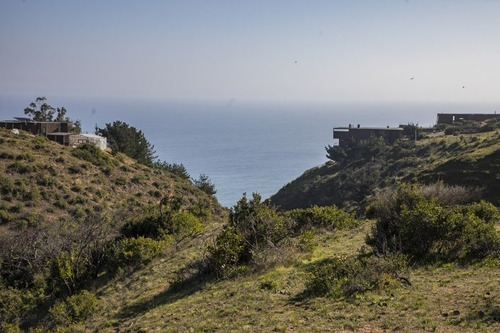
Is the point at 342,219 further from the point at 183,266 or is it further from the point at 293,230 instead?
the point at 183,266

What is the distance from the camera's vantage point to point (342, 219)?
20141 mm

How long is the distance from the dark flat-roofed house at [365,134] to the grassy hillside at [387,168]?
329 inches

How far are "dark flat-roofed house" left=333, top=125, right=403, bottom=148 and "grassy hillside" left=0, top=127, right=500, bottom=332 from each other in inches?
2181

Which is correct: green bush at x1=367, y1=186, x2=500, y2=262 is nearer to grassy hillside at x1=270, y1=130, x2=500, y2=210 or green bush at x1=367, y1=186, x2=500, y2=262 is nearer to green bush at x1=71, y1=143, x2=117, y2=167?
grassy hillside at x1=270, y1=130, x2=500, y2=210

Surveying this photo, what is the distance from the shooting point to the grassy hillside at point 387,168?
3453 cm

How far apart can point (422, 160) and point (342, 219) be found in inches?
1377

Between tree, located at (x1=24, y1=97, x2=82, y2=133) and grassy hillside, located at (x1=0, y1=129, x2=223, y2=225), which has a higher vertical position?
tree, located at (x1=24, y1=97, x2=82, y2=133)

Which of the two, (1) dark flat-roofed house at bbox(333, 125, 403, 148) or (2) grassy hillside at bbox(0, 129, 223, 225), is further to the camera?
(1) dark flat-roofed house at bbox(333, 125, 403, 148)

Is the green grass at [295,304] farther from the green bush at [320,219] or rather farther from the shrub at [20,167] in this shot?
the shrub at [20,167]

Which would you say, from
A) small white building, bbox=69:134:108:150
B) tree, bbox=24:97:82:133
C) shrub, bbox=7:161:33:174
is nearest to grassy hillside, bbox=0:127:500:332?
shrub, bbox=7:161:33:174

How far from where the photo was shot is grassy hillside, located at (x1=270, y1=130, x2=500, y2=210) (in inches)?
→ 1359

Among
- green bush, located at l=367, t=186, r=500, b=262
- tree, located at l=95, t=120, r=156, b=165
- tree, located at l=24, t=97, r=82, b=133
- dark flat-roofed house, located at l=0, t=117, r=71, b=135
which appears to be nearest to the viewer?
green bush, located at l=367, t=186, r=500, b=262

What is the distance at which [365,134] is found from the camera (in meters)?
78.8

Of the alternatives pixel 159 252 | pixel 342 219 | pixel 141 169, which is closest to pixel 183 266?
pixel 159 252
